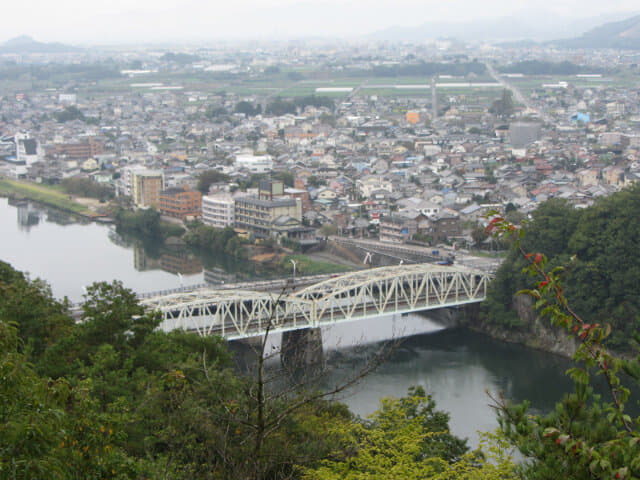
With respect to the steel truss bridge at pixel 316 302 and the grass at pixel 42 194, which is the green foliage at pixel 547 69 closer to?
the grass at pixel 42 194

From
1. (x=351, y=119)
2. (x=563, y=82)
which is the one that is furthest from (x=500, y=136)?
(x=563, y=82)

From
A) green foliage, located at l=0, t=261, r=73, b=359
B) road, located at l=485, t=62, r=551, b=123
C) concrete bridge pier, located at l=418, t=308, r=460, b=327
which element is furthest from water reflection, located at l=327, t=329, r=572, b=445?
road, located at l=485, t=62, r=551, b=123

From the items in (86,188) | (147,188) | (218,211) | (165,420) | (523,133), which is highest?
(523,133)

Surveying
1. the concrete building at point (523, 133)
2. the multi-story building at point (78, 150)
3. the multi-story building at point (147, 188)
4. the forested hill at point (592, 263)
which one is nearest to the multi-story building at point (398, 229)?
the forested hill at point (592, 263)

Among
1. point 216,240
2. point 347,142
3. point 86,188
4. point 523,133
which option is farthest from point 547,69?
point 216,240

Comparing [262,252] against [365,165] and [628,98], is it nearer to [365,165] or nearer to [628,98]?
[365,165]

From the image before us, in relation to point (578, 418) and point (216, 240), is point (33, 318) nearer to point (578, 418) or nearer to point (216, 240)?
point (578, 418)

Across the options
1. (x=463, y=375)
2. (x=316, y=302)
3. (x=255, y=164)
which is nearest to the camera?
(x=463, y=375)
